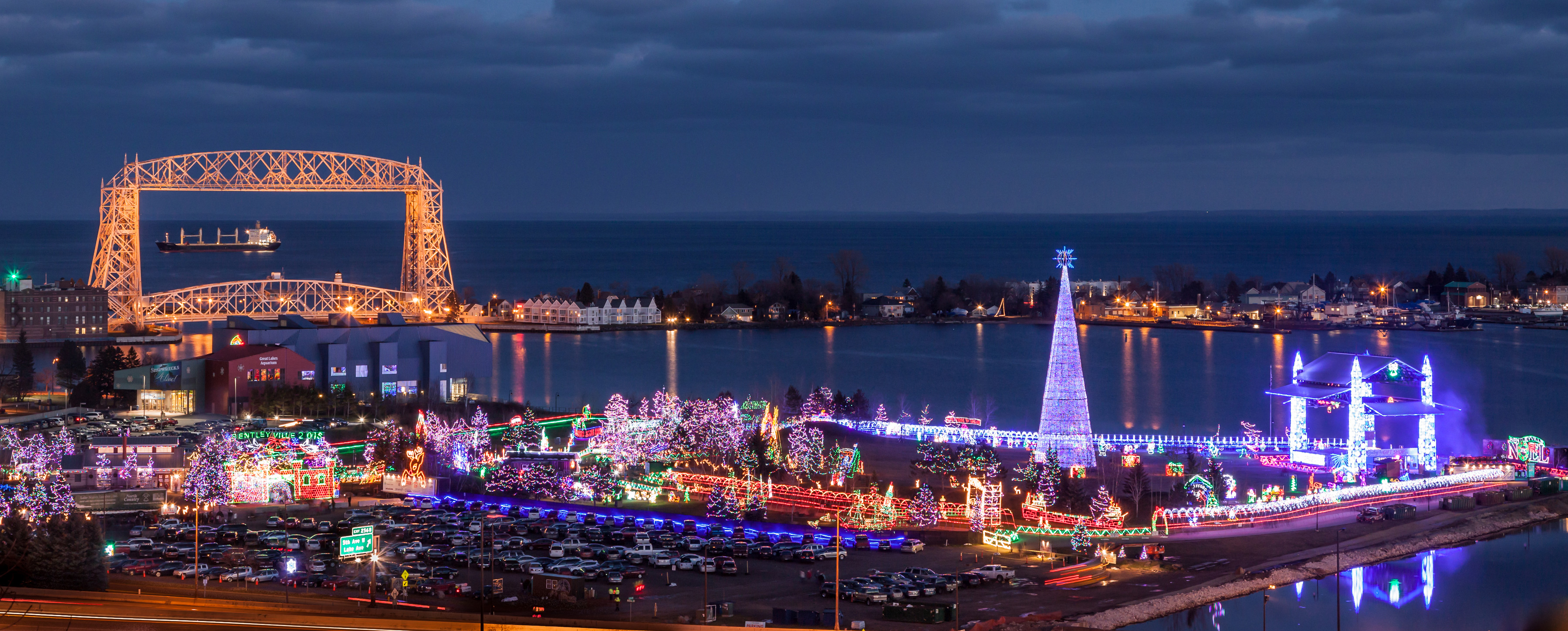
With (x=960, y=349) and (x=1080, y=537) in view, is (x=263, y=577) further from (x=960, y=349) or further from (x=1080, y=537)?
(x=960, y=349)

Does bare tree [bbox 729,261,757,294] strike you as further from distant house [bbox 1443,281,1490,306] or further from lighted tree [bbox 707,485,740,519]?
lighted tree [bbox 707,485,740,519]

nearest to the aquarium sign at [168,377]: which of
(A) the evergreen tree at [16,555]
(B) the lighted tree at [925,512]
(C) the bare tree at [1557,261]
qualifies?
(A) the evergreen tree at [16,555]

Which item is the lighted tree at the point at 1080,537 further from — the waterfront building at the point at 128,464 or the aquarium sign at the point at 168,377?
the aquarium sign at the point at 168,377

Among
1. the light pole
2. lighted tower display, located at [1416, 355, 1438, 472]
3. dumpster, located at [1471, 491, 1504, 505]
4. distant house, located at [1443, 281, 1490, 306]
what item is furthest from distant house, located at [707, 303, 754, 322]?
the light pole

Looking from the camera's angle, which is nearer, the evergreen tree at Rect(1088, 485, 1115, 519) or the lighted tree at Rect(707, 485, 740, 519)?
the evergreen tree at Rect(1088, 485, 1115, 519)

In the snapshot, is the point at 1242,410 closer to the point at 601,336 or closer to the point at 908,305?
the point at 601,336

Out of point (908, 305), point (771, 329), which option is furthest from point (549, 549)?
point (908, 305)

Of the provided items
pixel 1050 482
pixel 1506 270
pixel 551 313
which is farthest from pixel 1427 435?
pixel 1506 270
